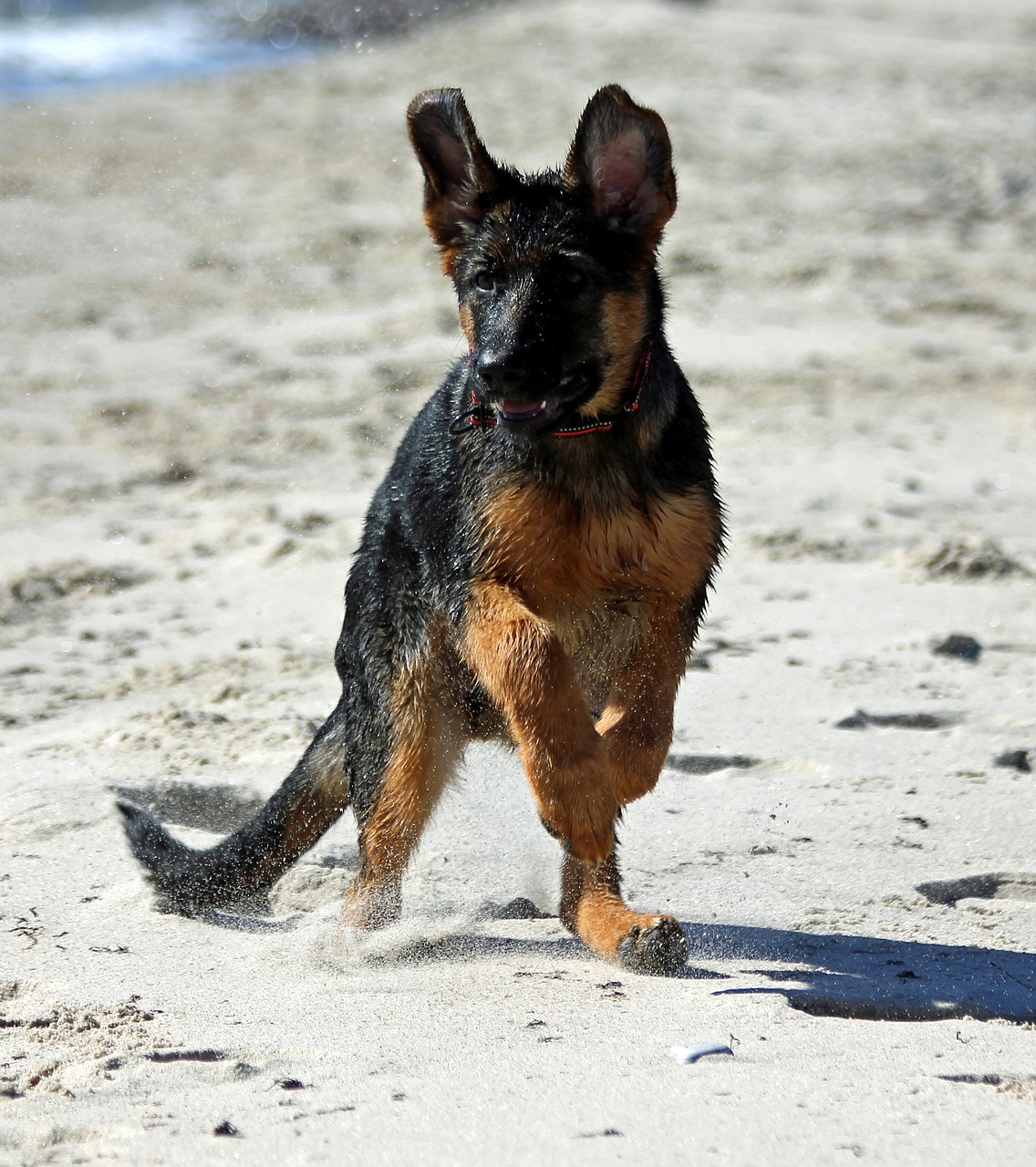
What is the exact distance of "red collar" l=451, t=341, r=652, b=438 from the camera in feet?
14.3

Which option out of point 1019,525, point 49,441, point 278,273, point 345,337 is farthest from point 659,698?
point 278,273

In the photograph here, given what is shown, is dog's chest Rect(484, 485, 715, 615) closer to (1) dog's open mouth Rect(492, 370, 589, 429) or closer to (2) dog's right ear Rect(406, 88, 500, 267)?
(1) dog's open mouth Rect(492, 370, 589, 429)

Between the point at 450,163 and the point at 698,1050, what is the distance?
7.97 ft

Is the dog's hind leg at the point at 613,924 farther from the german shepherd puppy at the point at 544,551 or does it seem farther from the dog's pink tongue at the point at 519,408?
the dog's pink tongue at the point at 519,408

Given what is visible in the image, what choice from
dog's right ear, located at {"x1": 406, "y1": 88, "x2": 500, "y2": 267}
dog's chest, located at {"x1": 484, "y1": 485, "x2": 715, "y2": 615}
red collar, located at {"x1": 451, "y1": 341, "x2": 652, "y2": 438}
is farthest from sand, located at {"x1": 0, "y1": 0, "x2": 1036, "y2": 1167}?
dog's right ear, located at {"x1": 406, "y1": 88, "x2": 500, "y2": 267}

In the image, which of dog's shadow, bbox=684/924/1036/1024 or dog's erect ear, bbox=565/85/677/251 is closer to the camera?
dog's shadow, bbox=684/924/1036/1024

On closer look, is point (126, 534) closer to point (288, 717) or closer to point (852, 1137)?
point (288, 717)

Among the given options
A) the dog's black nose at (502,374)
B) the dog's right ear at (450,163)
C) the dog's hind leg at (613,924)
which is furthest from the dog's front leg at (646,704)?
the dog's right ear at (450,163)

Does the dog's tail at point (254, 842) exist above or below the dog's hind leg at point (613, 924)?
above

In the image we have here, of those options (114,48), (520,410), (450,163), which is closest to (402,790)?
(520,410)

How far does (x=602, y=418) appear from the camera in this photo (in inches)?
174

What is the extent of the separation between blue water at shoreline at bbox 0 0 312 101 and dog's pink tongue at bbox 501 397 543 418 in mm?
16678

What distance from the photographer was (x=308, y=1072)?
3385 millimetres

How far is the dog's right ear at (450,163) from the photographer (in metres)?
4.38
